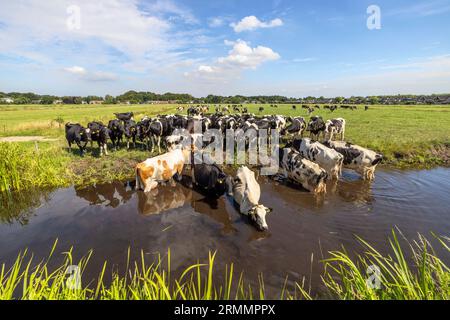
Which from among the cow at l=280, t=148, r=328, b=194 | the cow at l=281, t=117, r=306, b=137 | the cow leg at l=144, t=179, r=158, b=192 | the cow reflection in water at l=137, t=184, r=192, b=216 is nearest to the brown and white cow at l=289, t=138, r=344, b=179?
the cow at l=280, t=148, r=328, b=194

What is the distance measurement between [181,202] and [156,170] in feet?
5.73

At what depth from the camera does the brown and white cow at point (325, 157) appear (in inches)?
377

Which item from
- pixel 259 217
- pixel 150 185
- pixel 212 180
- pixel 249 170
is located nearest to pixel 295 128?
pixel 249 170

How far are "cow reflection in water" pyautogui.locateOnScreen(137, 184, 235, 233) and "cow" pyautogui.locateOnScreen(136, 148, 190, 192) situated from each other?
0.32 m

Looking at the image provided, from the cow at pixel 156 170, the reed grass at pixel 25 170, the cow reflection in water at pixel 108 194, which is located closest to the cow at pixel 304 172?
the cow at pixel 156 170

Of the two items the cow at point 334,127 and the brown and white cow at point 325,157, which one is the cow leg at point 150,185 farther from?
the cow at point 334,127

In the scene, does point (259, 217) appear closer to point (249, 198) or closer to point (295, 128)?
point (249, 198)

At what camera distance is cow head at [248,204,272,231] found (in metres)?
6.21

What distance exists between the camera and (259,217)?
248 inches
